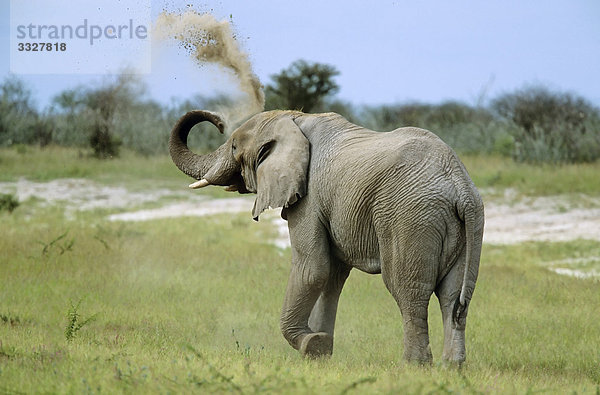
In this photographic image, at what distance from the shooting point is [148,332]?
9656 mm

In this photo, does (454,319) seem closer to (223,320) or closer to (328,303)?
(328,303)

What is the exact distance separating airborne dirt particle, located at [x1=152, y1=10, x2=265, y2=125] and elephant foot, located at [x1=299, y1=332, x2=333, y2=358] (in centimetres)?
281

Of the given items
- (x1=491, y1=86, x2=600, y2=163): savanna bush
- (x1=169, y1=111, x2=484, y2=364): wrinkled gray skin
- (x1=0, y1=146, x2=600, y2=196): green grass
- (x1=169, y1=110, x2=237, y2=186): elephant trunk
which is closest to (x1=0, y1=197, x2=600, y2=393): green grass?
(x1=169, y1=111, x2=484, y2=364): wrinkled gray skin

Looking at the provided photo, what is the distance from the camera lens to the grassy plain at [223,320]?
250 inches

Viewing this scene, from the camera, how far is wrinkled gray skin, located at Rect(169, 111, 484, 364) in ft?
23.1

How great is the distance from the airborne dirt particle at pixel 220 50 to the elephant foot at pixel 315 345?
281 cm

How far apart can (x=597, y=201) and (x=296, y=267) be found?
1496 cm

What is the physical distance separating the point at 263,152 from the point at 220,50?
7.60 feet

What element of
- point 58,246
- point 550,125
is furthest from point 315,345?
point 550,125

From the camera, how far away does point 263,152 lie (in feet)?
27.7

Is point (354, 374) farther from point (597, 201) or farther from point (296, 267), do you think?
point (597, 201)

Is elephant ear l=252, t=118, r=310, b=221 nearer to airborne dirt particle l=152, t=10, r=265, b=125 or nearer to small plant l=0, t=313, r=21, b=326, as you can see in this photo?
airborne dirt particle l=152, t=10, r=265, b=125

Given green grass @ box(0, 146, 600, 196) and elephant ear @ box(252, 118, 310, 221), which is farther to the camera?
green grass @ box(0, 146, 600, 196)

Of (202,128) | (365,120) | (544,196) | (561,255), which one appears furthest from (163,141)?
(561,255)
